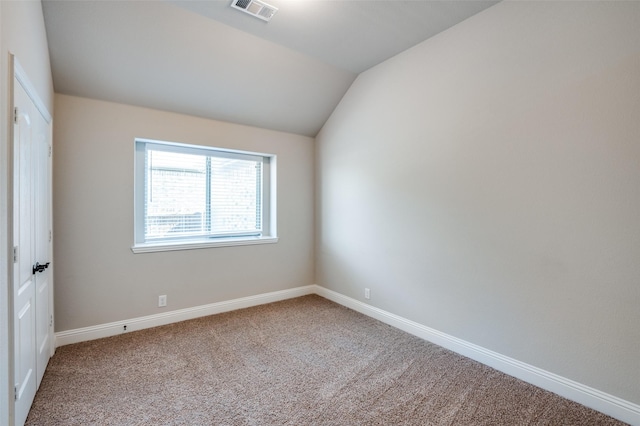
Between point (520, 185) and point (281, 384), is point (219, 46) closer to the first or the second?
point (520, 185)

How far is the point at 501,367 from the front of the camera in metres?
2.43

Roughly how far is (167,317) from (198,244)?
0.85 m

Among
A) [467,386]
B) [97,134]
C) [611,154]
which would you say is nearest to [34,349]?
[97,134]

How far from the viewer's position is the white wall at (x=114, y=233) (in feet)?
9.27

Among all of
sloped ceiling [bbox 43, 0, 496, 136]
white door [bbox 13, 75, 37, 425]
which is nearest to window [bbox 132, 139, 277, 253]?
sloped ceiling [bbox 43, 0, 496, 136]

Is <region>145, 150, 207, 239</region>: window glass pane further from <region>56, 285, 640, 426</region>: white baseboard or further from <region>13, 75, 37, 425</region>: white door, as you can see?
<region>13, 75, 37, 425</region>: white door

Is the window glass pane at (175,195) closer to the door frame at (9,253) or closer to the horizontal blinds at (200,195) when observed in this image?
the horizontal blinds at (200,195)

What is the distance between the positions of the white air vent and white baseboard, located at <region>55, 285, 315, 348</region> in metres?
3.07

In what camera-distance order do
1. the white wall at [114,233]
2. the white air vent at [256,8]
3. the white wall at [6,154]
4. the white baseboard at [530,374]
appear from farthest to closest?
the white wall at [114,233], the white air vent at [256,8], the white baseboard at [530,374], the white wall at [6,154]

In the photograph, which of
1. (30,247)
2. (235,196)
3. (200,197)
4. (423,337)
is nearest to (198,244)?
(200,197)

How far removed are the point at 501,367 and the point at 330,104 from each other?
3.33 metres

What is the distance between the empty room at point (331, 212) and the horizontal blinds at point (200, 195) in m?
0.02

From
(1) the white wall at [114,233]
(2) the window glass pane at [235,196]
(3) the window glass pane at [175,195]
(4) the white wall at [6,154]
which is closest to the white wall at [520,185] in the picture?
(2) the window glass pane at [235,196]

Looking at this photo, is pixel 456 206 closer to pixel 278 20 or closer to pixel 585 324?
pixel 585 324
